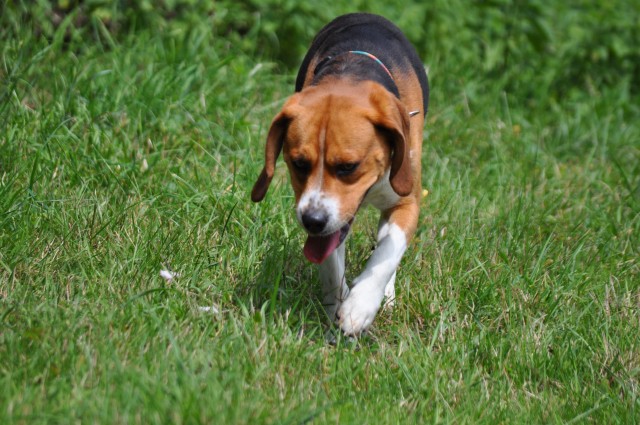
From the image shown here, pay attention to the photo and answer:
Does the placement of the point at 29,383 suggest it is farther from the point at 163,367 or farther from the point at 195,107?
the point at 195,107

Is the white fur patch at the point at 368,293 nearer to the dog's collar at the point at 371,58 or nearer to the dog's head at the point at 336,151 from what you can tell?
the dog's head at the point at 336,151

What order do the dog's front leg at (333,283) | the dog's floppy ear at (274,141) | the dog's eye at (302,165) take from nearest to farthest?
the dog's eye at (302,165), the dog's floppy ear at (274,141), the dog's front leg at (333,283)

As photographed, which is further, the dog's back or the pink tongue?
the dog's back

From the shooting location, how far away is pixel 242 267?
16.0 ft

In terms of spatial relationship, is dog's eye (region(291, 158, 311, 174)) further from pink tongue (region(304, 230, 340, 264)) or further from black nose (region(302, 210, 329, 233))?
pink tongue (region(304, 230, 340, 264))

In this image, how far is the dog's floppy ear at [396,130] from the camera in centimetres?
427

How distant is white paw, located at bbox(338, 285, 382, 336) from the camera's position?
14.5 feet

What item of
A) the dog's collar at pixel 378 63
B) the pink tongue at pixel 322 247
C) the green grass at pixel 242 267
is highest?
the dog's collar at pixel 378 63

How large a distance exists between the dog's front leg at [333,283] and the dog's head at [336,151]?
33cm

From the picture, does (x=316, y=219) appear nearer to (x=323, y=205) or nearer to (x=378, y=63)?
(x=323, y=205)

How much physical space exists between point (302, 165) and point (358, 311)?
30.7 inches

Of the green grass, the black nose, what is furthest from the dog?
the green grass

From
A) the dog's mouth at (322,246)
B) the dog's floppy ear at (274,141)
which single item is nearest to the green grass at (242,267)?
the dog's mouth at (322,246)

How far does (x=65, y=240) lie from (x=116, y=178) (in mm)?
728
